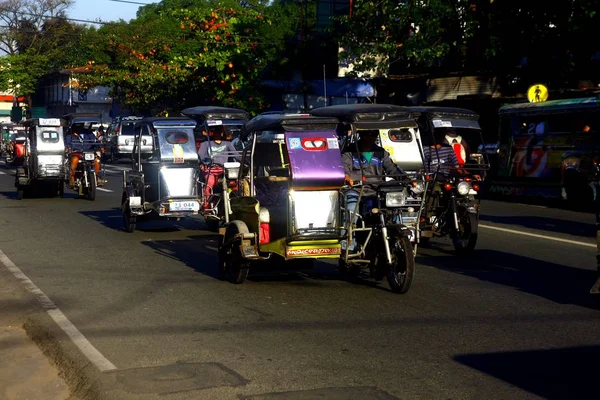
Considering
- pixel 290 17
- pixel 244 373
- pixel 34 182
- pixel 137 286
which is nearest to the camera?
pixel 244 373

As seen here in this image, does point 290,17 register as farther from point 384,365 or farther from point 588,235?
point 384,365

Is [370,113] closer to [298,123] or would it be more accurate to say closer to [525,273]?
[298,123]

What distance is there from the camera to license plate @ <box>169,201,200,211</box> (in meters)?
15.6

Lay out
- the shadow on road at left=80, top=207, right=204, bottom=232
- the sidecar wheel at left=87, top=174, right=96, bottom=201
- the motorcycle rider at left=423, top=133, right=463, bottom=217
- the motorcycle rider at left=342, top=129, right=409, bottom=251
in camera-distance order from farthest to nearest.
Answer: the sidecar wheel at left=87, top=174, right=96, bottom=201
the shadow on road at left=80, top=207, right=204, bottom=232
the motorcycle rider at left=423, top=133, right=463, bottom=217
the motorcycle rider at left=342, top=129, right=409, bottom=251

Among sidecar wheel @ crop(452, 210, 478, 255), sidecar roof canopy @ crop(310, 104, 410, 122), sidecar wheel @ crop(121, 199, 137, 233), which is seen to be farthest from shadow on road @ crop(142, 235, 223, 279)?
sidecar wheel @ crop(452, 210, 478, 255)

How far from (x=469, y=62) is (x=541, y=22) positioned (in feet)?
26.5

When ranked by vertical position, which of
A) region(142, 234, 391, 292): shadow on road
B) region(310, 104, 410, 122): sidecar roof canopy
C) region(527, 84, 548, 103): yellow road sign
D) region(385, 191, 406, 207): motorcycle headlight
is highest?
region(527, 84, 548, 103): yellow road sign

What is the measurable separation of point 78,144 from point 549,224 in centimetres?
1571

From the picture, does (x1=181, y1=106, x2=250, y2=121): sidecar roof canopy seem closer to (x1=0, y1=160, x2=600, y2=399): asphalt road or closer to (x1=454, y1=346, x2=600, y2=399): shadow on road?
(x1=0, y1=160, x2=600, y2=399): asphalt road

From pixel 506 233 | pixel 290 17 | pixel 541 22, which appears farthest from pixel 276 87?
pixel 506 233

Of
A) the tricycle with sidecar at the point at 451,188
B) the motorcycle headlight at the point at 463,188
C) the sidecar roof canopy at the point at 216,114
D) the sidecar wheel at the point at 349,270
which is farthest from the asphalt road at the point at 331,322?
the sidecar roof canopy at the point at 216,114

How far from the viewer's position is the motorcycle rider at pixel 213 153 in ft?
51.9

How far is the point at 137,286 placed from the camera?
1062cm

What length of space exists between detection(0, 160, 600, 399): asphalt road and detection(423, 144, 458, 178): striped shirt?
121 centimetres
